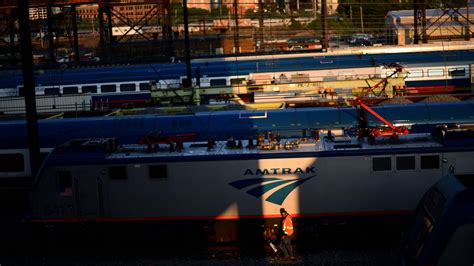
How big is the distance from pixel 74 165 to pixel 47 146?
496cm

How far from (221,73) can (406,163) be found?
55.3 ft

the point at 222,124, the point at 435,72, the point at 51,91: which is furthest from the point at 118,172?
the point at 435,72

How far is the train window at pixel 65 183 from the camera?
12.6 m

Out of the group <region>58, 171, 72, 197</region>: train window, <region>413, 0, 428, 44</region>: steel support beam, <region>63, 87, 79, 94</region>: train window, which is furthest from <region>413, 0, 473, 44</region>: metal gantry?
<region>58, 171, 72, 197</region>: train window

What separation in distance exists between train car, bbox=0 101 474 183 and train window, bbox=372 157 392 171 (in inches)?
172

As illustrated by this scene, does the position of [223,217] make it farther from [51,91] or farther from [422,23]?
[422,23]

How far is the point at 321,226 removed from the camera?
12312mm

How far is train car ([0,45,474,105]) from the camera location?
27.8 meters

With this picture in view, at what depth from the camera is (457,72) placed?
1089 inches

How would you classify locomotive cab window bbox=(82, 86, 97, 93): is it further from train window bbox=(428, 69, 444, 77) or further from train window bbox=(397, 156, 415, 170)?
train window bbox=(397, 156, 415, 170)

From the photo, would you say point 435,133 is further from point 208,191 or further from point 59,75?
point 59,75

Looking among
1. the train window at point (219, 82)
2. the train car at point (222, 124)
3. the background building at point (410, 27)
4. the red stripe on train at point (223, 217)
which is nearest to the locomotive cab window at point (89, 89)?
the train window at point (219, 82)

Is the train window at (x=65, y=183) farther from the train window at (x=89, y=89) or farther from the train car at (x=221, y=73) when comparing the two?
the train window at (x=89, y=89)

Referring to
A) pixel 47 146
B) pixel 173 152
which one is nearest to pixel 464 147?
→ pixel 173 152
